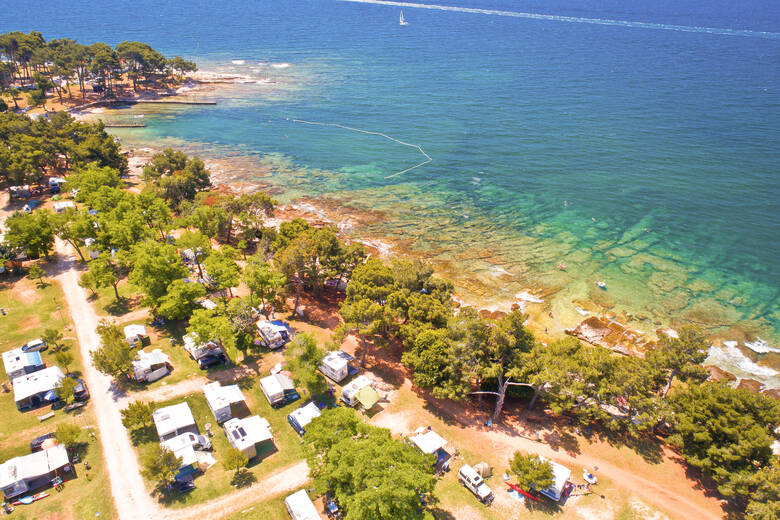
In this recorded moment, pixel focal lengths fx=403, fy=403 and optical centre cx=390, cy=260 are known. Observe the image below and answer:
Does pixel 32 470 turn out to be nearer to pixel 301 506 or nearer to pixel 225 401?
pixel 225 401

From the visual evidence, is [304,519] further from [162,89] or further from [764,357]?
[162,89]

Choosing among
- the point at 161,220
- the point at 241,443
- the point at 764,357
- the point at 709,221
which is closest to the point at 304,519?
the point at 241,443

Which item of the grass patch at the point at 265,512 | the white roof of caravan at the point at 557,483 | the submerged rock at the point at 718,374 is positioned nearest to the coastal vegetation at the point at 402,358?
the white roof of caravan at the point at 557,483

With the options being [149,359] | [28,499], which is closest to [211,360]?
[149,359]

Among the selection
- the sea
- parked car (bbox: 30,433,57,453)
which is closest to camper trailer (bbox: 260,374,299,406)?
parked car (bbox: 30,433,57,453)

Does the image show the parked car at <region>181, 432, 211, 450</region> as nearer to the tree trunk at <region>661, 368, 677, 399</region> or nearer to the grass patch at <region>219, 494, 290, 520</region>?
the grass patch at <region>219, 494, 290, 520</region>

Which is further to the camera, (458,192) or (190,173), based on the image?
(458,192)
